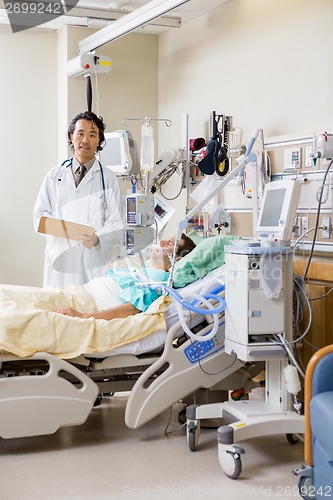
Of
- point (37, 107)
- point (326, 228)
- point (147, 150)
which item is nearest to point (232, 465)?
point (326, 228)

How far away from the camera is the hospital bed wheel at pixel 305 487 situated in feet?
8.10

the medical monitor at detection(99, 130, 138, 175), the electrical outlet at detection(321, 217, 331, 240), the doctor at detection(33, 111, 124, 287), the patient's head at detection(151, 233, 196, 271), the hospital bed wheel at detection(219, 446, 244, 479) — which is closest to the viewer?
the hospital bed wheel at detection(219, 446, 244, 479)

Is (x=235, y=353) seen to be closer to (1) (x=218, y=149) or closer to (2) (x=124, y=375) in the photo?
(2) (x=124, y=375)

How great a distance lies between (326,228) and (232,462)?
1391 mm

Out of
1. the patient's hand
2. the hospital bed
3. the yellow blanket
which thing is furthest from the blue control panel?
the patient's hand

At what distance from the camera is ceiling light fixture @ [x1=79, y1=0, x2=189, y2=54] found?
13.9 ft

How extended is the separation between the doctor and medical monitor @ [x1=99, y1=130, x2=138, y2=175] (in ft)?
1.08

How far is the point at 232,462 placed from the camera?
2752mm

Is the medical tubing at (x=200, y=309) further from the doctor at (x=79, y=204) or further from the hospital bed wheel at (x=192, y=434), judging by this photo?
the doctor at (x=79, y=204)

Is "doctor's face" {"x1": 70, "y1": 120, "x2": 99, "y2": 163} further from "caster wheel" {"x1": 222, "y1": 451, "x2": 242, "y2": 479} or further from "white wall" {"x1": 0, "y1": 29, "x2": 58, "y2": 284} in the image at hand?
"caster wheel" {"x1": 222, "y1": 451, "x2": 242, "y2": 479}

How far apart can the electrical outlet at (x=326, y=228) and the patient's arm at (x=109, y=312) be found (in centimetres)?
106

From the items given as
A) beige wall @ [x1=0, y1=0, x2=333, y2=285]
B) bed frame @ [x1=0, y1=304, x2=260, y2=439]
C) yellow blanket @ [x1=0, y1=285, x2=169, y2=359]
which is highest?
beige wall @ [x1=0, y1=0, x2=333, y2=285]

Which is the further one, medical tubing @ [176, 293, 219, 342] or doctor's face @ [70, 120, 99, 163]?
doctor's face @ [70, 120, 99, 163]

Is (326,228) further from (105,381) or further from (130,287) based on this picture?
(105,381)
